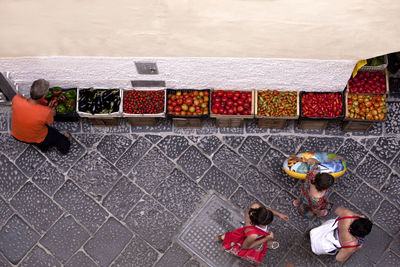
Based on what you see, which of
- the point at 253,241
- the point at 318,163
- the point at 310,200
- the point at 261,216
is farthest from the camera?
the point at 318,163

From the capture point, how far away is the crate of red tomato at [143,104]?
682 cm

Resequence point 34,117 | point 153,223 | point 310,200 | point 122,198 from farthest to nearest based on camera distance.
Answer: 1. point 122,198
2. point 153,223
3. point 310,200
4. point 34,117

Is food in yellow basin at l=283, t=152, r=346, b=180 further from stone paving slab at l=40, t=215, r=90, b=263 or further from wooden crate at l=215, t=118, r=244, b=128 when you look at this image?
stone paving slab at l=40, t=215, r=90, b=263

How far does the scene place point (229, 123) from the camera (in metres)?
7.14

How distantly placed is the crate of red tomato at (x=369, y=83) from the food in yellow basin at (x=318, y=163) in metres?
1.27

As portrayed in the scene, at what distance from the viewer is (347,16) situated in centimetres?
488

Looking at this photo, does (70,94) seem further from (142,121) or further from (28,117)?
(142,121)

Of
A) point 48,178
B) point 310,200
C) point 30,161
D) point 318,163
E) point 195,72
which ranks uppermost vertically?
point 195,72

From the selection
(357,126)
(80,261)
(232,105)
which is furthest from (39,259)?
(357,126)

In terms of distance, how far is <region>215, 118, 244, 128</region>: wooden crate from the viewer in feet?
22.9

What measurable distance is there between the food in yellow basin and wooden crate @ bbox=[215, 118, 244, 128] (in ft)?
3.65

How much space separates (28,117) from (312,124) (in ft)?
15.2

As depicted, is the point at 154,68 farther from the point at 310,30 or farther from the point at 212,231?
the point at 212,231

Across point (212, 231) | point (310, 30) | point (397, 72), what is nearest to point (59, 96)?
point (212, 231)
